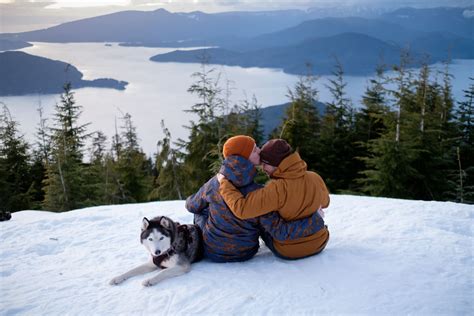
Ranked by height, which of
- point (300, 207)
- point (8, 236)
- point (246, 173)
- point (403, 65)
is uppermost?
point (403, 65)

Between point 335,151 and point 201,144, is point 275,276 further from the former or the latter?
point 335,151

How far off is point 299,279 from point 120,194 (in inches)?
602

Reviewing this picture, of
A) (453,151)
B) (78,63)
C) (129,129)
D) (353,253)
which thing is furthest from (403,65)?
Result: (78,63)

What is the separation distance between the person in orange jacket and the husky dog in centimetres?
71

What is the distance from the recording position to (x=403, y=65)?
1445cm

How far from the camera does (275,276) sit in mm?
4227

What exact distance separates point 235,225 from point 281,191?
2.30ft

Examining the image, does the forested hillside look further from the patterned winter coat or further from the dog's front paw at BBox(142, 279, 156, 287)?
the dog's front paw at BBox(142, 279, 156, 287)

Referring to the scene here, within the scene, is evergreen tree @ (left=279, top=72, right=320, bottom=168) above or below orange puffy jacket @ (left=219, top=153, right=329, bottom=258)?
below

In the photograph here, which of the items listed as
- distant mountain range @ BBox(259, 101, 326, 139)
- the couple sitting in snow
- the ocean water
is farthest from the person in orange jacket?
the ocean water

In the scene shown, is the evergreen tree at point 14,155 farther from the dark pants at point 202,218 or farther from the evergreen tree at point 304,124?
the dark pants at point 202,218

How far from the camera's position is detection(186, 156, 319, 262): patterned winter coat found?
13.7 ft

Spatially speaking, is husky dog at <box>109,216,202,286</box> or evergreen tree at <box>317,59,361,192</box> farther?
evergreen tree at <box>317,59,361,192</box>

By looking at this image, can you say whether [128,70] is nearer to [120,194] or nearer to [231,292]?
[120,194]
